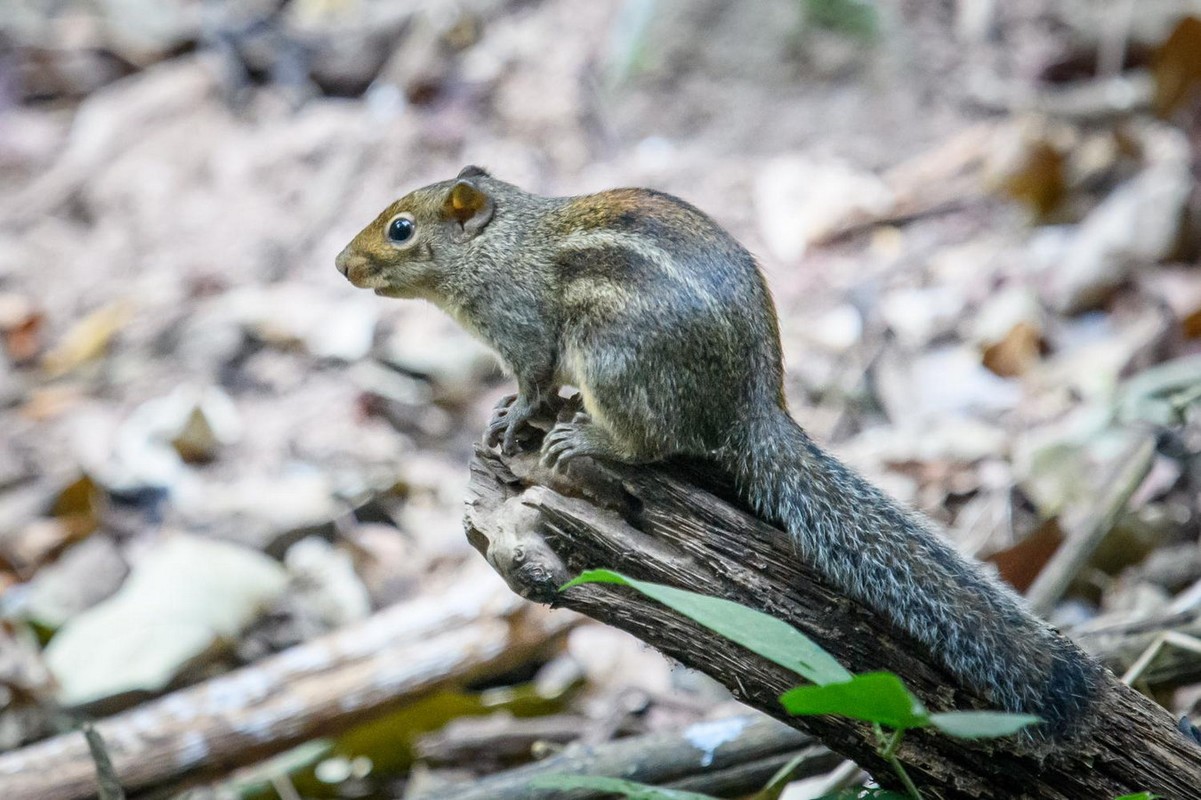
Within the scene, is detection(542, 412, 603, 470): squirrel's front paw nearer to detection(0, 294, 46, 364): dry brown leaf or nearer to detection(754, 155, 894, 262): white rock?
A: detection(754, 155, 894, 262): white rock

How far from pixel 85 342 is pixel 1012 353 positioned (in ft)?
17.6

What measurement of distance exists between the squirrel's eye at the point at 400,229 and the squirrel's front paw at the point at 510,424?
660 mm

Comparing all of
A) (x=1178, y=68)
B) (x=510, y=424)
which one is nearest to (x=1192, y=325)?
(x=1178, y=68)

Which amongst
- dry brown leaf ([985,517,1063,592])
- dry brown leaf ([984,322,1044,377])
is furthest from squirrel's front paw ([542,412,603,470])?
dry brown leaf ([984,322,1044,377])

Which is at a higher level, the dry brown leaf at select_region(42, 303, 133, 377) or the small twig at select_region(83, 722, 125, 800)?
the dry brown leaf at select_region(42, 303, 133, 377)

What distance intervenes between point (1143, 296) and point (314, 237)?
16.5ft

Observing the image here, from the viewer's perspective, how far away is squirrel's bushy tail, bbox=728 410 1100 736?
2.59 meters

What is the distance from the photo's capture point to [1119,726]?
262 centimetres

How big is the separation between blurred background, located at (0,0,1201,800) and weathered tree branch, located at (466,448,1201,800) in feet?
3.48

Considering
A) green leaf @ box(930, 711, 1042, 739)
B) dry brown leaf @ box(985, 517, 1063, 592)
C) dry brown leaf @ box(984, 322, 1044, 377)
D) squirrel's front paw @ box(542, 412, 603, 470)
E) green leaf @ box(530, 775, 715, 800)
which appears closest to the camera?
green leaf @ box(930, 711, 1042, 739)

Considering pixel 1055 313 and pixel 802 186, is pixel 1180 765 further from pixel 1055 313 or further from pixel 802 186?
pixel 802 186

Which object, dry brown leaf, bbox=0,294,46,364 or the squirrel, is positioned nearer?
the squirrel

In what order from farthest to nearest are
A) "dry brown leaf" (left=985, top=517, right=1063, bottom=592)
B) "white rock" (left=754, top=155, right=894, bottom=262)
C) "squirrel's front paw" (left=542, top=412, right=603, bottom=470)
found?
"white rock" (left=754, top=155, right=894, bottom=262) → "dry brown leaf" (left=985, top=517, right=1063, bottom=592) → "squirrel's front paw" (left=542, top=412, right=603, bottom=470)

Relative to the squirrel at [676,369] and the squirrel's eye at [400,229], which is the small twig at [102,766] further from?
the squirrel's eye at [400,229]
